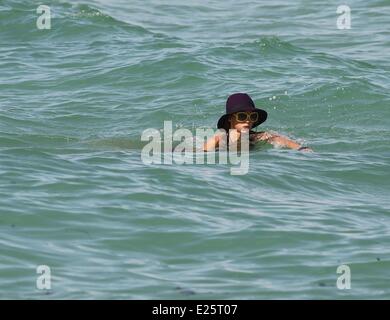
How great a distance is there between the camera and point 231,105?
11.8 meters

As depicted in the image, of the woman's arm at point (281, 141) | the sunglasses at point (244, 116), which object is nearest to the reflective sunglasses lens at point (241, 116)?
the sunglasses at point (244, 116)

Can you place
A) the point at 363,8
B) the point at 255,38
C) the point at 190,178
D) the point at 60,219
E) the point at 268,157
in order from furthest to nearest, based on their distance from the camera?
the point at 363,8, the point at 255,38, the point at 268,157, the point at 190,178, the point at 60,219

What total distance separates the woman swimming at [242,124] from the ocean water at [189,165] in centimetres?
20

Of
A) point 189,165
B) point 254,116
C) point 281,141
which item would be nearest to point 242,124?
point 254,116

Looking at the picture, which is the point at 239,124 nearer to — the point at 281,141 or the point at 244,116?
the point at 244,116

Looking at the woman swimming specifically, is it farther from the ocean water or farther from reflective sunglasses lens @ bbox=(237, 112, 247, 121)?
the ocean water

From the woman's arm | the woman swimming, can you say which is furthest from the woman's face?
the woman's arm

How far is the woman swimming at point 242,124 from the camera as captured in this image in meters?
11.8

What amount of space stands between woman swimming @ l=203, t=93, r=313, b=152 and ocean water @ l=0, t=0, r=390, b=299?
0.64 ft

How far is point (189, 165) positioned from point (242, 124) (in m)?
0.92

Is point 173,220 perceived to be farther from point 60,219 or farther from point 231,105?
point 231,105

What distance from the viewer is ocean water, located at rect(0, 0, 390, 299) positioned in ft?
26.4

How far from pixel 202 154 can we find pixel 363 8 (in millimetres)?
9729

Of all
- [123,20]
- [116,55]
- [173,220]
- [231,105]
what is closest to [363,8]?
[123,20]
